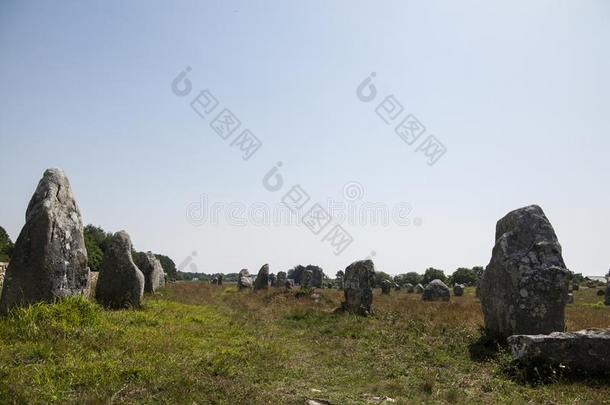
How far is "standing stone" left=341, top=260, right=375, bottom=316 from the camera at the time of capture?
19672 millimetres

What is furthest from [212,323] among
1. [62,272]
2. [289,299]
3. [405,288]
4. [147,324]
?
[405,288]

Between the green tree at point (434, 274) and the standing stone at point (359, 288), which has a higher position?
the green tree at point (434, 274)

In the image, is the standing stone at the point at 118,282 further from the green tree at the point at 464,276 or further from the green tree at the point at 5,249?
the green tree at the point at 464,276

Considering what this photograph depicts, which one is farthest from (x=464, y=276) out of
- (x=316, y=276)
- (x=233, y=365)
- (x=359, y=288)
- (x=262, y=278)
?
(x=233, y=365)

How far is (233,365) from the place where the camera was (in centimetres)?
851

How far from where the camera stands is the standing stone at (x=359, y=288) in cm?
1967

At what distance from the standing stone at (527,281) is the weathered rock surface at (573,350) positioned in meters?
2.72

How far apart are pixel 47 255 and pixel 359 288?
12.9 metres

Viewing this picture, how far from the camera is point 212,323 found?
1457cm

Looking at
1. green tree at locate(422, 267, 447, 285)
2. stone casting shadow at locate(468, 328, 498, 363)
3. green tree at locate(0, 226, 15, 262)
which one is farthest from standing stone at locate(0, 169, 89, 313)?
green tree at locate(422, 267, 447, 285)

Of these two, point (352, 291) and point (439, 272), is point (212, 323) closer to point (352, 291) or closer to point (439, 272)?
point (352, 291)

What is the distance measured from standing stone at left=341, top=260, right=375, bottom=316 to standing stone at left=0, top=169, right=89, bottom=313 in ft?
37.5

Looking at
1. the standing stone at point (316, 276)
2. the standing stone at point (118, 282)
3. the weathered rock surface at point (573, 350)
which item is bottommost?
the standing stone at point (118, 282)

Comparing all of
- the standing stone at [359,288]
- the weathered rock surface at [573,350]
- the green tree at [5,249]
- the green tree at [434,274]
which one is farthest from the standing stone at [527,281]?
the green tree at [434,274]
